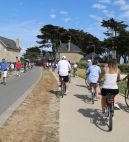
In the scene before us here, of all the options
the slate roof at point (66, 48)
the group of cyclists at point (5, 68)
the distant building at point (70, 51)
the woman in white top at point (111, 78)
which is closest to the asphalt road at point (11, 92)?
the group of cyclists at point (5, 68)

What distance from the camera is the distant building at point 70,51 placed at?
129 metres

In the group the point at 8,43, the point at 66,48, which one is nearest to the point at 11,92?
the point at 8,43

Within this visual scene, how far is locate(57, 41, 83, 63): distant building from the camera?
129 m

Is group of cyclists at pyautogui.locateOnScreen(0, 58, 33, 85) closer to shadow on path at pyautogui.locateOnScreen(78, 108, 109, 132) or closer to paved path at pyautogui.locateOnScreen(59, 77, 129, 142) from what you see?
paved path at pyautogui.locateOnScreen(59, 77, 129, 142)

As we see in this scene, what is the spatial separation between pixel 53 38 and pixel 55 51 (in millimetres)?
7508

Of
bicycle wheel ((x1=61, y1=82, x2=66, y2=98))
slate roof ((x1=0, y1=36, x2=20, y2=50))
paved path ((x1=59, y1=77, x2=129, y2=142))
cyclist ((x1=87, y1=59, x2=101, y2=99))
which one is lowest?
paved path ((x1=59, y1=77, x2=129, y2=142))

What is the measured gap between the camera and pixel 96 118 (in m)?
11.5

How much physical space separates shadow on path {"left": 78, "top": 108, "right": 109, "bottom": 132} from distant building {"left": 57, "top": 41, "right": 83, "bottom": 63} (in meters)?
114

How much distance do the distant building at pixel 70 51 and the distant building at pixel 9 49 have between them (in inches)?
525

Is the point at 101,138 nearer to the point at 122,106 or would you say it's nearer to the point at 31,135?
the point at 31,135

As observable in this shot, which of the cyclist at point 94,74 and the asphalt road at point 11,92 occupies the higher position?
the cyclist at point 94,74

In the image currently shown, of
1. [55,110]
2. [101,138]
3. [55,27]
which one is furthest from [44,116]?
[55,27]

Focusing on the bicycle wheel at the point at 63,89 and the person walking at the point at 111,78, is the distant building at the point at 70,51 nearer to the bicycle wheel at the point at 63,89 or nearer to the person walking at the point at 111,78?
the bicycle wheel at the point at 63,89

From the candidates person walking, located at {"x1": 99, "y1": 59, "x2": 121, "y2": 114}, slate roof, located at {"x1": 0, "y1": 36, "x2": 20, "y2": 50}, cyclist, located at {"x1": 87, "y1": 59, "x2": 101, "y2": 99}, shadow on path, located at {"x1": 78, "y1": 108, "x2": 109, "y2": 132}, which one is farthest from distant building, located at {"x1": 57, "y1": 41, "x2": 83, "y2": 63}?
person walking, located at {"x1": 99, "y1": 59, "x2": 121, "y2": 114}
